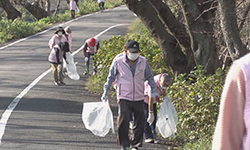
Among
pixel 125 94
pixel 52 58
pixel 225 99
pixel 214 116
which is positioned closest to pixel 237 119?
pixel 225 99

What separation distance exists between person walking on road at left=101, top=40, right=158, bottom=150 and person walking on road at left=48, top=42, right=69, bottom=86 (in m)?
6.07

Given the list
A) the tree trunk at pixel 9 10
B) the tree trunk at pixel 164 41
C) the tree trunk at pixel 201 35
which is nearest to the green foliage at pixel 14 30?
the tree trunk at pixel 9 10

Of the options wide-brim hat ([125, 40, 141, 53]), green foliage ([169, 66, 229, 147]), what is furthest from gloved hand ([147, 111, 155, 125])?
wide-brim hat ([125, 40, 141, 53])

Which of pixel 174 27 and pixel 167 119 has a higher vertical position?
pixel 174 27

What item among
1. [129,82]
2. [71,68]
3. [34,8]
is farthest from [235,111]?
[34,8]

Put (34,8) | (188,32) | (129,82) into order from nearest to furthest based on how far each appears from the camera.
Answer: (129,82) < (188,32) < (34,8)

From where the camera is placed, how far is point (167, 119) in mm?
8891

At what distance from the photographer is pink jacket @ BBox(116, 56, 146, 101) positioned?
816 cm

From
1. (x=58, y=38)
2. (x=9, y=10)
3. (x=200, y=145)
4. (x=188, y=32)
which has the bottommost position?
(x=9, y=10)

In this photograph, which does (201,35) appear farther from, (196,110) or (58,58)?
(58,58)

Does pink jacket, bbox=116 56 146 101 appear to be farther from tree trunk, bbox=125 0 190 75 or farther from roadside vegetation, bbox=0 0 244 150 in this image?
tree trunk, bbox=125 0 190 75

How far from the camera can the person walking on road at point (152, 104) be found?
8.69 metres

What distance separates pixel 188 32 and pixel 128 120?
4.41 meters

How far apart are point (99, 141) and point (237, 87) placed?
7031 mm
